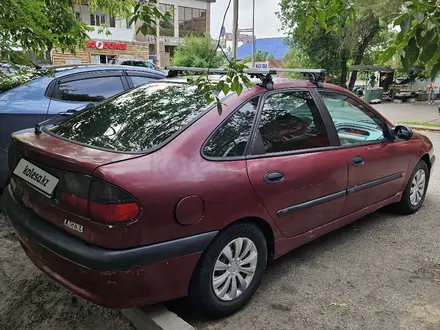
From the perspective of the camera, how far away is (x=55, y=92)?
4488mm

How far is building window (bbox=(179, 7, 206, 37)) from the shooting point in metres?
46.5

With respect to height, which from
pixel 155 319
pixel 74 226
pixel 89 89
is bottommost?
pixel 155 319

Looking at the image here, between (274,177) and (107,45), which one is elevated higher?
(107,45)

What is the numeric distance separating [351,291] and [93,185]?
80.9 inches

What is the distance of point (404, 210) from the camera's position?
4465 mm

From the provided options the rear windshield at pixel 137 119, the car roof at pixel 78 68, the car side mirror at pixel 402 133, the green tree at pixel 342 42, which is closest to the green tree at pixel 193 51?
the green tree at pixel 342 42

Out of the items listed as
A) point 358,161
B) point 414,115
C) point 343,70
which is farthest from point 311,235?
point 343,70

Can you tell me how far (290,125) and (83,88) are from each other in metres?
2.96

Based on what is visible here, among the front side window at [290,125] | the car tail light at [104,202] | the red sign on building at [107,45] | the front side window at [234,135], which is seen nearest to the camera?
the car tail light at [104,202]

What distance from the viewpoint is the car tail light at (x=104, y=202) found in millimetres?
2064

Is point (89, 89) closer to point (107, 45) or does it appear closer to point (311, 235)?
point (311, 235)

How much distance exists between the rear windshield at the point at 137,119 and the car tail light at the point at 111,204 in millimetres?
334

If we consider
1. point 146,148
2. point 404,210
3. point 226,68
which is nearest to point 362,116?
point 404,210

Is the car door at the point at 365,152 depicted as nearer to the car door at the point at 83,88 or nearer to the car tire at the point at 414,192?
the car tire at the point at 414,192
